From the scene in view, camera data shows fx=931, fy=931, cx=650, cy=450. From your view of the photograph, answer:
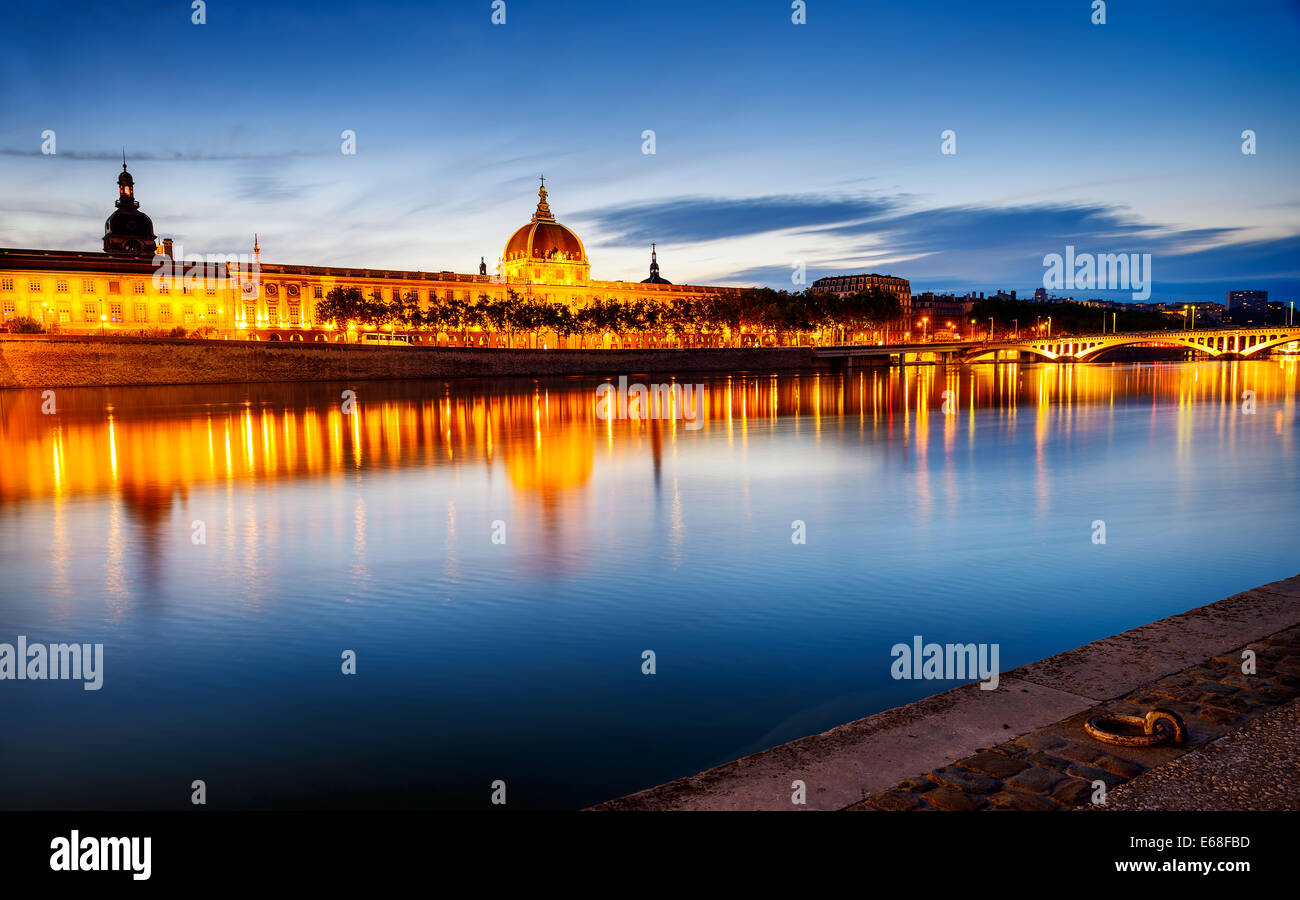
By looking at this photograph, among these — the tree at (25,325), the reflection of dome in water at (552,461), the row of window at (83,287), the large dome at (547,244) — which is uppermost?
the large dome at (547,244)

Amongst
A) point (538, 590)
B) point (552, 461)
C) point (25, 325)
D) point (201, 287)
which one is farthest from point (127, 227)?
point (538, 590)

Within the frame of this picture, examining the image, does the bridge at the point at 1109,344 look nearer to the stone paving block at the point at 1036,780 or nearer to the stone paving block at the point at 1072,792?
the stone paving block at the point at 1036,780

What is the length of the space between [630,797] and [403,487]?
1726cm

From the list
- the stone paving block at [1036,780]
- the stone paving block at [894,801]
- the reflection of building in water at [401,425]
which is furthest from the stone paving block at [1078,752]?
the reflection of building in water at [401,425]

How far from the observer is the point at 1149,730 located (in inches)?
225

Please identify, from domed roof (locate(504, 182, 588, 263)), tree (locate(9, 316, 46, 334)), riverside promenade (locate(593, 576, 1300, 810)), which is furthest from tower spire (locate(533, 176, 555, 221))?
riverside promenade (locate(593, 576, 1300, 810))

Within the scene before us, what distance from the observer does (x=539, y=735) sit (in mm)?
7383

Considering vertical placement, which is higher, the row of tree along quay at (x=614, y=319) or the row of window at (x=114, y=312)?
the row of window at (x=114, y=312)

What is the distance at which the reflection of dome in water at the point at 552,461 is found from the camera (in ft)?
73.5

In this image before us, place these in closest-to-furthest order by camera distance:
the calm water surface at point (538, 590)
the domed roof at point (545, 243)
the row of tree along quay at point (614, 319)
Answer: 1. the calm water surface at point (538, 590)
2. the row of tree along quay at point (614, 319)
3. the domed roof at point (545, 243)

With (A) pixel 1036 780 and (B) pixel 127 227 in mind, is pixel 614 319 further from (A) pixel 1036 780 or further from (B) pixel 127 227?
(A) pixel 1036 780

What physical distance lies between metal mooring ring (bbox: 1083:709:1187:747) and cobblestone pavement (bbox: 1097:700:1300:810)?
0.18 m

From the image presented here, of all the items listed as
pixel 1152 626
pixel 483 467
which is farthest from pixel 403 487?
pixel 1152 626

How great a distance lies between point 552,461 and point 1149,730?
21694mm
